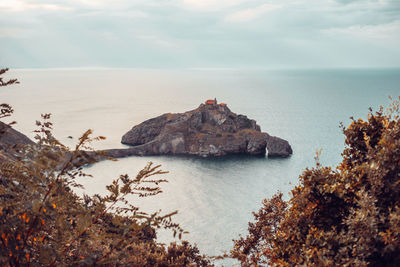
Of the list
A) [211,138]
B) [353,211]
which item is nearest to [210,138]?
[211,138]

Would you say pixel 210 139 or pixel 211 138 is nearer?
pixel 210 139

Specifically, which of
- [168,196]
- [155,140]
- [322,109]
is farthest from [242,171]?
[322,109]

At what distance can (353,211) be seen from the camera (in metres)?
8.62

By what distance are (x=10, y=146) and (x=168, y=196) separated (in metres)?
75.6

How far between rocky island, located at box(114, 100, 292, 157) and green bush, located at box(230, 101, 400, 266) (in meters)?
102

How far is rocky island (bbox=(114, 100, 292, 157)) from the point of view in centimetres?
11324

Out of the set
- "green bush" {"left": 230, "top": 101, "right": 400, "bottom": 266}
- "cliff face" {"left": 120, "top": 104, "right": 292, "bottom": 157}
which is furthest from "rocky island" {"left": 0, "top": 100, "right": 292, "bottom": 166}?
"green bush" {"left": 230, "top": 101, "right": 400, "bottom": 266}

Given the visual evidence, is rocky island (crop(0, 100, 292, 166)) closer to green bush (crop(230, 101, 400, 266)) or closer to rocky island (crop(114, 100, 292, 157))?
rocky island (crop(114, 100, 292, 157))

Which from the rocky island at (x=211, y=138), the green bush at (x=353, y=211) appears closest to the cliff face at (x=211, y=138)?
the rocky island at (x=211, y=138)

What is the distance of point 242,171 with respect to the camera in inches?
3863

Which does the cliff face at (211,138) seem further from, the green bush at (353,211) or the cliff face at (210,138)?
the green bush at (353,211)

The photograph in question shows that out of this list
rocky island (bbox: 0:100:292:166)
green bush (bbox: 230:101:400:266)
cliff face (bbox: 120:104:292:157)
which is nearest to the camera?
green bush (bbox: 230:101:400:266)

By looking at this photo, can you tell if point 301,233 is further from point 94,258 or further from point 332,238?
point 94,258

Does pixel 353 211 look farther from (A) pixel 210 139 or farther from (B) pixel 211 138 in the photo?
(B) pixel 211 138
